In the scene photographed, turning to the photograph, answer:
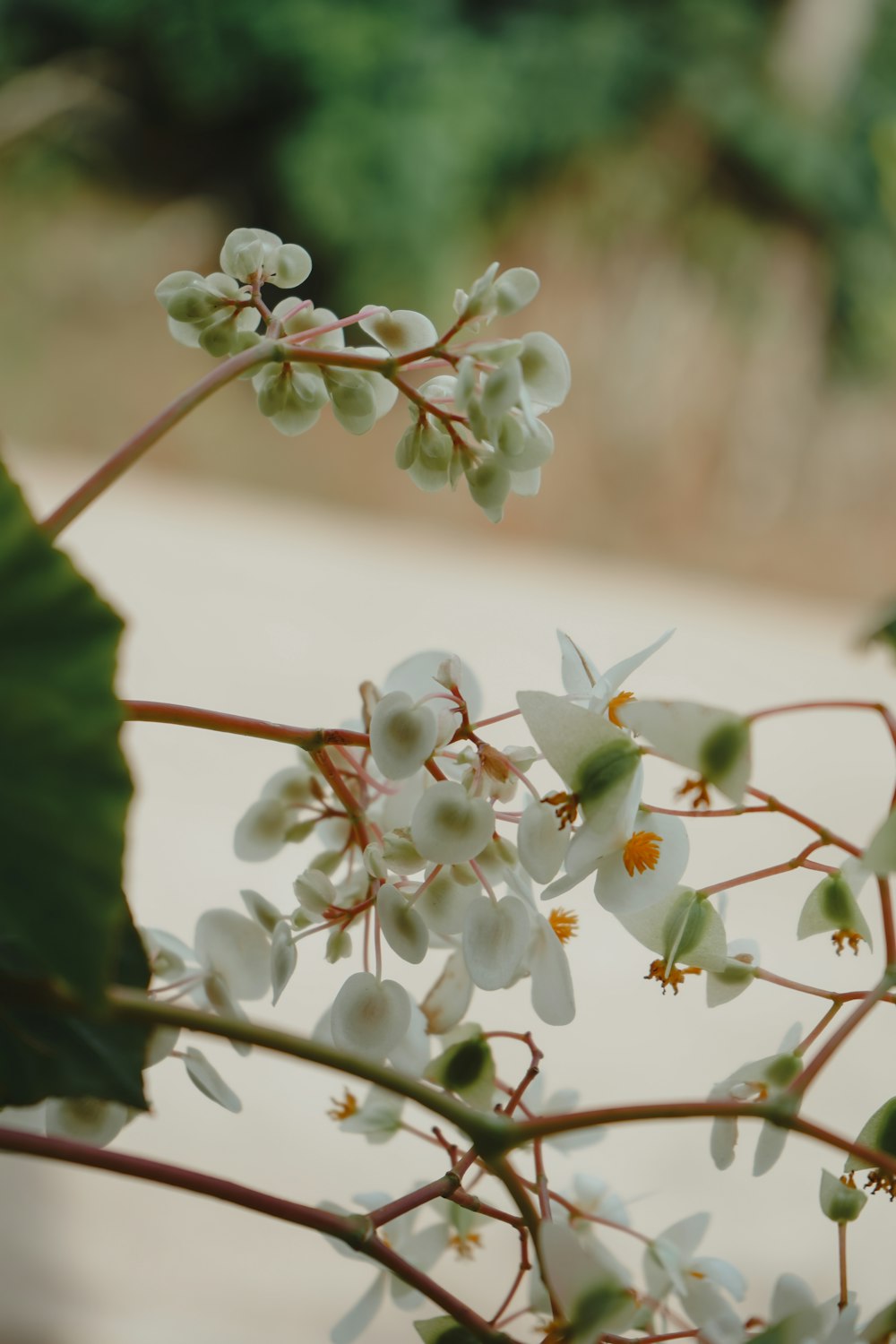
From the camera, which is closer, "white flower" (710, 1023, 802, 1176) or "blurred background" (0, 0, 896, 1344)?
"white flower" (710, 1023, 802, 1176)

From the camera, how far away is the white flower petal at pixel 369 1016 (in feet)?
0.77

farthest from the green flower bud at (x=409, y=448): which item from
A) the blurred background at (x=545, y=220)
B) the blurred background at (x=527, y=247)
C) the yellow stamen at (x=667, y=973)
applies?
the blurred background at (x=545, y=220)

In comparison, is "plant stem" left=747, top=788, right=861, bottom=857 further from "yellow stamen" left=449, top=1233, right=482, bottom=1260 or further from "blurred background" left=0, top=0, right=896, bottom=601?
"blurred background" left=0, top=0, right=896, bottom=601

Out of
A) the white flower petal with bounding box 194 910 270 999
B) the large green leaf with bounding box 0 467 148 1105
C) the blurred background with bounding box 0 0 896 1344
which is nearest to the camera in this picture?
the large green leaf with bounding box 0 467 148 1105

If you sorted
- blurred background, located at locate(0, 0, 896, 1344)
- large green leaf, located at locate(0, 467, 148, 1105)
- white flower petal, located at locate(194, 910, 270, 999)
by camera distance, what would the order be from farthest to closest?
blurred background, located at locate(0, 0, 896, 1344) < white flower petal, located at locate(194, 910, 270, 999) < large green leaf, located at locate(0, 467, 148, 1105)

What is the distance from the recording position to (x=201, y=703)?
1775mm

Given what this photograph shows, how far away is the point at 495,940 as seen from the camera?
228 mm

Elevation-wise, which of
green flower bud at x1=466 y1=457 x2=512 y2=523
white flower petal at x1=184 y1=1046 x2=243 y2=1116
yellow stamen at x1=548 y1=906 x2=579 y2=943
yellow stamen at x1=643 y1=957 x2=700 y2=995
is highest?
green flower bud at x1=466 y1=457 x2=512 y2=523

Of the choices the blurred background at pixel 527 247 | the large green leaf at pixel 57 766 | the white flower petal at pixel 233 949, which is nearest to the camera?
the large green leaf at pixel 57 766

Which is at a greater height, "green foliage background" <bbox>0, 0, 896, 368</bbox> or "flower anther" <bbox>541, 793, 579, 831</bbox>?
"green foliage background" <bbox>0, 0, 896, 368</bbox>

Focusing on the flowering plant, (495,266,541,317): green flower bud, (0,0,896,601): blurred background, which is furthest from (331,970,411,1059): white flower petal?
(0,0,896,601): blurred background

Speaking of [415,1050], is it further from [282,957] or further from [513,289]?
[513,289]

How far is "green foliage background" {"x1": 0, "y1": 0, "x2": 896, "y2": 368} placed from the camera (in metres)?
3.52

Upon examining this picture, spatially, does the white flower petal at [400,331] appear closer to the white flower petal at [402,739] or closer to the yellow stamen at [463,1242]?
the white flower petal at [402,739]
